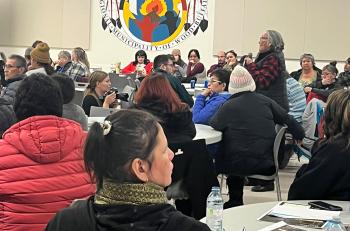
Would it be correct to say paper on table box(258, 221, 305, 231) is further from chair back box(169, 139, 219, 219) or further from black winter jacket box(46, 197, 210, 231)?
chair back box(169, 139, 219, 219)

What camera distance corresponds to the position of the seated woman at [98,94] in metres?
6.04

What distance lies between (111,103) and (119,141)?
4462 mm

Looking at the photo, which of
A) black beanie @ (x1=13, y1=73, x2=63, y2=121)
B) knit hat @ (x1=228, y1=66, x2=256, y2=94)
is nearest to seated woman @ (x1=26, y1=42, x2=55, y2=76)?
knit hat @ (x1=228, y1=66, x2=256, y2=94)

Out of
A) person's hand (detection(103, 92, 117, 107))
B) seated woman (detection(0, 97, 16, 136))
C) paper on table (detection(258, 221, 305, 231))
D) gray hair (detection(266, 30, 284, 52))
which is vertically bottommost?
paper on table (detection(258, 221, 305, 231))

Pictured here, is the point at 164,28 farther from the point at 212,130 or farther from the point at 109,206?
the point at 109,206

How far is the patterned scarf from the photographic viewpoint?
62.6 inches

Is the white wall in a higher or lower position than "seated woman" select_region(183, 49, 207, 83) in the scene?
higher

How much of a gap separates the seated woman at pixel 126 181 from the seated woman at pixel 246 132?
133 inches

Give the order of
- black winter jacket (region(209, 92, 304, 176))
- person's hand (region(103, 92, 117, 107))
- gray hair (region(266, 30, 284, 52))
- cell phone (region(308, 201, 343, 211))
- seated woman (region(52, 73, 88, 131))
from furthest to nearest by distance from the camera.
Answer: gray hair (region(266, 30, 284, 52)) → person's hand (region(103, 92, 117, 107)) → black winter jacket (region(209, 92, 304, 176)) → seated woman (region(52, 73, 88, 131)) → cell phone (region(308, 201, 343, 211))

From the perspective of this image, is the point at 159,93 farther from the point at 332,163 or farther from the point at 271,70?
the point at 271,70

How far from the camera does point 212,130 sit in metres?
5.22

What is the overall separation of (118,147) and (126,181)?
91 millimetres

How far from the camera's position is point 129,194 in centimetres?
159

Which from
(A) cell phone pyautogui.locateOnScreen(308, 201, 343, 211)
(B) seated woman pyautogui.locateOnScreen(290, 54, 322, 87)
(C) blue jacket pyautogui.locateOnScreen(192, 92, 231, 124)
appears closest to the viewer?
(A) cell phone pyautogui.locateOnScreen(308, 201, 343, 211)
